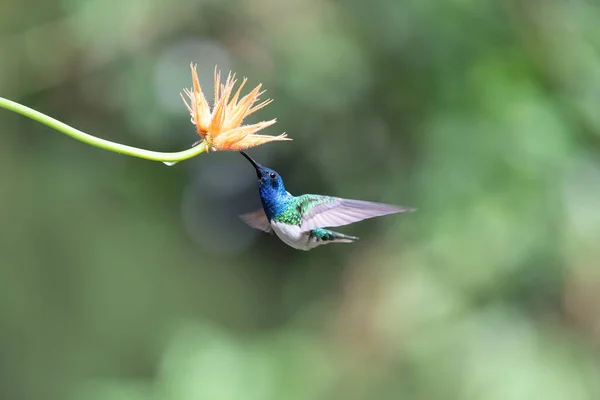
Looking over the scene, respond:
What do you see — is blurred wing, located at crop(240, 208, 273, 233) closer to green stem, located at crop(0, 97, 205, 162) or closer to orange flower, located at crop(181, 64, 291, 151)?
orange flower, located at crop(181, 64, 291, 151)

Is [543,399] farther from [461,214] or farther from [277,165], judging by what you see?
[277,165]

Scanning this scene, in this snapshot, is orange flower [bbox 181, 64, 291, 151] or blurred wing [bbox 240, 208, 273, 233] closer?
orange flower [bbox 181, 64, 291, 151]

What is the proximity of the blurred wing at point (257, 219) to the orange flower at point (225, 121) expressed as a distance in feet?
1.72

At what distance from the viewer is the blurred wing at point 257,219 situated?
145 centimetres

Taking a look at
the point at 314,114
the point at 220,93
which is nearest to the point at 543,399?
the point at 314,114

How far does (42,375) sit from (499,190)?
345 centimetres

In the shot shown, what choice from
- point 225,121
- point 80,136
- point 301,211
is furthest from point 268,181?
point 80,136

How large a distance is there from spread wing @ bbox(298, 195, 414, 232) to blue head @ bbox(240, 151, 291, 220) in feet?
0.18

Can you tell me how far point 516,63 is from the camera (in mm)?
3621

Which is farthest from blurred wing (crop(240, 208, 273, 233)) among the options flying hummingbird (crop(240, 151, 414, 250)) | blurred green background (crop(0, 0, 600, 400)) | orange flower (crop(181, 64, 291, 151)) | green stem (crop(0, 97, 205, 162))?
blurred green background (crop(0, 0, 600, 400))

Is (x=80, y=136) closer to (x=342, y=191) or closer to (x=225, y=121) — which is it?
(x=225, y=121)

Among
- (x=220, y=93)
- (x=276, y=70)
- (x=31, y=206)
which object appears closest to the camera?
(x=220, y=93)

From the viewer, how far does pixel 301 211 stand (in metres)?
1.30

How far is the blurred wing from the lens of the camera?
145cm
